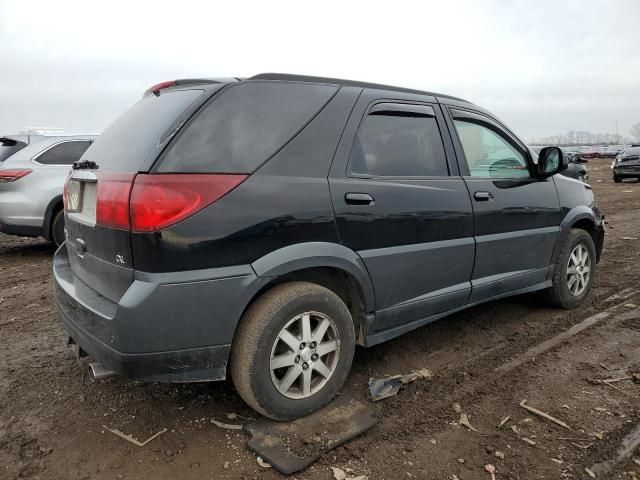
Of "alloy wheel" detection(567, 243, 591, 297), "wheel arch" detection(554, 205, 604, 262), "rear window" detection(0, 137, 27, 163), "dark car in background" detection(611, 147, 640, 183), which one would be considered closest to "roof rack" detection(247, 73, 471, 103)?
"wheel arch" detection(554, 205, 604, 262)

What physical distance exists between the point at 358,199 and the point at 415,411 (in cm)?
126

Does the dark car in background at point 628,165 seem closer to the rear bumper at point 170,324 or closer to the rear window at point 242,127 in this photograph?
the rear window at point 242,127

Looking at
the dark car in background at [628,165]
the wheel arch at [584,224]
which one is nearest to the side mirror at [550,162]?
the wheel arch at [584,224]

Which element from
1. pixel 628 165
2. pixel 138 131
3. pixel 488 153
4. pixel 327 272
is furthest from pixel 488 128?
pixel 628 165

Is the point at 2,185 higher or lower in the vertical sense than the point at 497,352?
higher

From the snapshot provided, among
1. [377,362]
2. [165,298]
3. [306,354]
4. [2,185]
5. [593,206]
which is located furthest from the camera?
[2,185]

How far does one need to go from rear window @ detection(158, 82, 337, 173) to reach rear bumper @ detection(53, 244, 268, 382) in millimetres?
521

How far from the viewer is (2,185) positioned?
22.4 feet

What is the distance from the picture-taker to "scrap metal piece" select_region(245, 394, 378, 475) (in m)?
2.43

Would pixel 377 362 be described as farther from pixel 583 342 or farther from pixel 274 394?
pixel 583 342

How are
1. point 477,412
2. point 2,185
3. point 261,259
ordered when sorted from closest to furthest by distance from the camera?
point 261,259
point 477,412
point 2,185

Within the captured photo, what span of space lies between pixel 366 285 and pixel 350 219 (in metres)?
0.41

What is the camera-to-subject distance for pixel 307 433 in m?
2.62

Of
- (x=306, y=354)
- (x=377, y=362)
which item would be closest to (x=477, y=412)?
(x=377, y=362)
